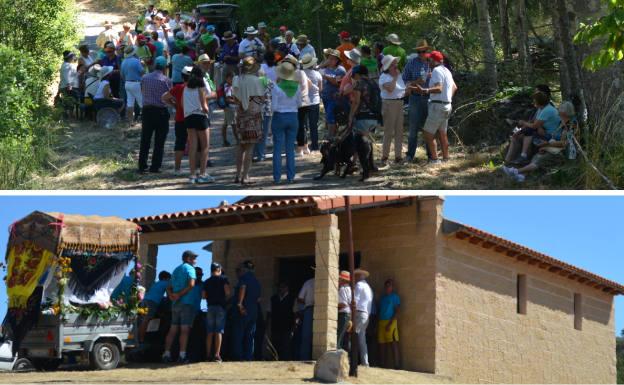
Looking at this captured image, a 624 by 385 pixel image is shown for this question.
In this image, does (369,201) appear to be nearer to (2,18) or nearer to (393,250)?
(393,250)

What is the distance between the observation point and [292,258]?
16.0m

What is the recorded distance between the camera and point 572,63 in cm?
1571

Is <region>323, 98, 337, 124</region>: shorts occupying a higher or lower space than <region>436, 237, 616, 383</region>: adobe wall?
higher

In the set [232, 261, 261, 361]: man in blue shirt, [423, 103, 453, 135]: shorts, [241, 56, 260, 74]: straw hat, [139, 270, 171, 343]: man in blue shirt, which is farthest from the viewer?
[423, 103, 453, 135]: shorts

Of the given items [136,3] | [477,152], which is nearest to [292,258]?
[477,152]

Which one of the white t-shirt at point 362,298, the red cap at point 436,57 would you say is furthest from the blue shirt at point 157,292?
the red cap at point 436,57

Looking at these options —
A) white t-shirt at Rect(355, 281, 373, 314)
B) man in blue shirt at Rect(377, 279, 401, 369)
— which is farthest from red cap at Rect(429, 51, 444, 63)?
white t-shirt at Rect(355, 281, 373, 314)

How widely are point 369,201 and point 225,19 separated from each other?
1597 cm

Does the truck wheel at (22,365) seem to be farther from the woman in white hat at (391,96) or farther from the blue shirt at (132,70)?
the blue shirt at (132,70)

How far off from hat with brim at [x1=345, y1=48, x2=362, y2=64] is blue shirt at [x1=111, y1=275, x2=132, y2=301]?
7152 millimetres

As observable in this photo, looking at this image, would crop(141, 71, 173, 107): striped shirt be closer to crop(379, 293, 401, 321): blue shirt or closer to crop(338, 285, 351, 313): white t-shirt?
crop(338, 285, 351, 313): white t-shirt

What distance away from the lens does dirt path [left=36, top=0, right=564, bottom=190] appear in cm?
1484

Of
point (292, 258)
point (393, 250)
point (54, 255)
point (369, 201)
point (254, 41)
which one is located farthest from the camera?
point (254, 41)

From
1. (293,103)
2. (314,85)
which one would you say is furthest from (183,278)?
(314,85)
